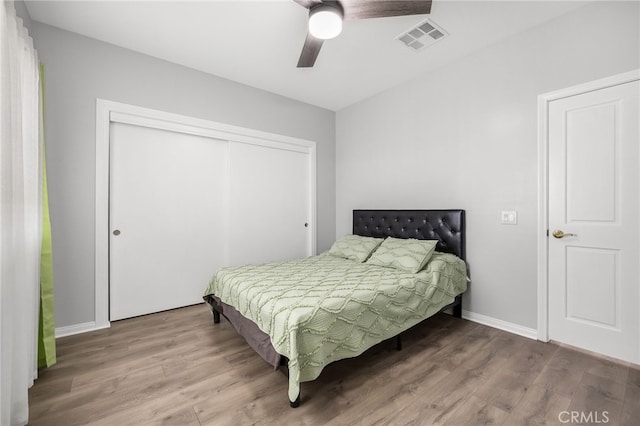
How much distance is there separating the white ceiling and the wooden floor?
8.86 ft

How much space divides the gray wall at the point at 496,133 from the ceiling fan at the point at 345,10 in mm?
1256

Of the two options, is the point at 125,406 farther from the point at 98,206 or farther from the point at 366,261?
the point at 366,261

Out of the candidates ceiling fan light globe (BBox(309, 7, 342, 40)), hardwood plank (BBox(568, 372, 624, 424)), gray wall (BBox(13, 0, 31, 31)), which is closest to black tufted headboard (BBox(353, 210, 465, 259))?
hardwood plank (BBox(568, 372, 624, 424))

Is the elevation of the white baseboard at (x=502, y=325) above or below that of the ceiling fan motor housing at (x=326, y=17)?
below

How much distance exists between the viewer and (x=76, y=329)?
2.44 meters

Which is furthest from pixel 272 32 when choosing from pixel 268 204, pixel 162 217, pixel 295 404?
pixel 295 404

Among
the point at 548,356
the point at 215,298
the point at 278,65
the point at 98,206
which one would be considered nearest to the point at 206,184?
the point at 98,206

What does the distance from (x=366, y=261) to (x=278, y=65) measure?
2.36 m

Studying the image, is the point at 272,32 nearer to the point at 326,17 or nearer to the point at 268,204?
the point at 326,17

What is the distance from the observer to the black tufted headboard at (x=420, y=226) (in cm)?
280

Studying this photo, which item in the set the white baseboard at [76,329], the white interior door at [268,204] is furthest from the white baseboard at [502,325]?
the white baseboard at [76,329]

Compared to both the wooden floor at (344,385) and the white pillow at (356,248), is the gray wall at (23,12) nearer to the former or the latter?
the wooden floor at (344,385)

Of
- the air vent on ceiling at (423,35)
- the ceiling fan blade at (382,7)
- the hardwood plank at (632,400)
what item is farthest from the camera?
the air vent on ceiling at (423,35)

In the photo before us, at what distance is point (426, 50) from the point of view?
267 cm
